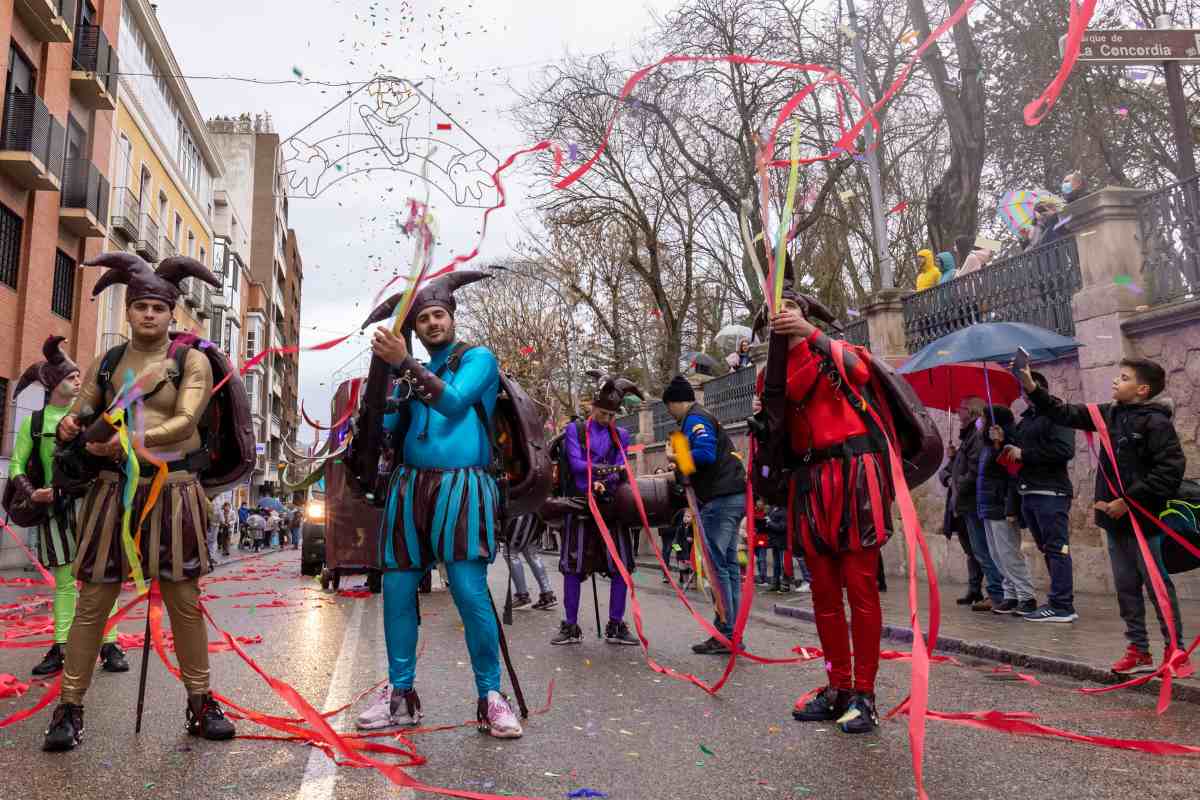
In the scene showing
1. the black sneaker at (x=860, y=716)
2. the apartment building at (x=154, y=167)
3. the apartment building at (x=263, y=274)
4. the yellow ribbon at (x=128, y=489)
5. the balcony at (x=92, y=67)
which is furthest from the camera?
the apartment building at (x=263, y=274)

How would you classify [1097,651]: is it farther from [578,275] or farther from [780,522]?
[578,275]

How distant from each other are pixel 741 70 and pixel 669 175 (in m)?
3.56

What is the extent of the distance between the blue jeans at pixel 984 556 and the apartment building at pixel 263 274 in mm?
37228

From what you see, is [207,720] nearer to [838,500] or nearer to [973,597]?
[838,500]

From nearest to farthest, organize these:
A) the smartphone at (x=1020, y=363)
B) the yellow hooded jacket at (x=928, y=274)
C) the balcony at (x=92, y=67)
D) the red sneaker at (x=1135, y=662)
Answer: the red sneaker at (x=1135, y=662) < the smartphone at (x=1020, y=363) < the yellow hooded jacket at (x=928, y=274) < the balcony at (x=92, y=67)

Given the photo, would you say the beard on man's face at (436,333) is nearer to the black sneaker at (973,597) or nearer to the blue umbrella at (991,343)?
the blue umbrella at (991,343)

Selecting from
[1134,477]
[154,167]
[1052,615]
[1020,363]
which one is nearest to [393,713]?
[1020,363]

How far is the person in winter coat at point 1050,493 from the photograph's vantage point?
23.9 ft

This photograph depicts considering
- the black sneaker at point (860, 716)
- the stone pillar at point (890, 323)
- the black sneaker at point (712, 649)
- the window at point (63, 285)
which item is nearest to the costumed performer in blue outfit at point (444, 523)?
the black sneaker at point (860, 716)

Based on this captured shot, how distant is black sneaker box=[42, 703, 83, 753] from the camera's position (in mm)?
3566

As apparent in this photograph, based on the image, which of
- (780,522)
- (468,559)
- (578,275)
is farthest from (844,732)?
(578,275)

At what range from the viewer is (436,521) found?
3.93 metres

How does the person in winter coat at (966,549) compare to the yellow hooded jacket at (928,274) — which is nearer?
the person in winter coat at (966,549)

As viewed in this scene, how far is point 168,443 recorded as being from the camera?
3857 millimetres
